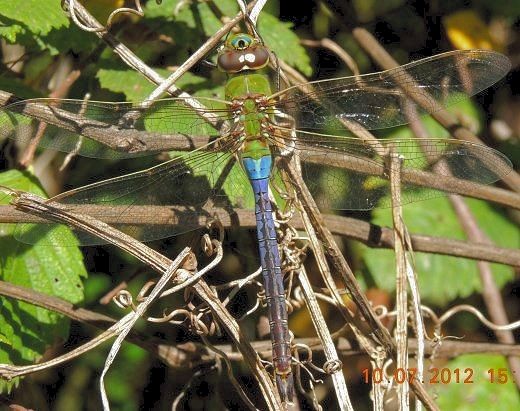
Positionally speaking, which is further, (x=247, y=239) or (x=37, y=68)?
(x=37, y=68)

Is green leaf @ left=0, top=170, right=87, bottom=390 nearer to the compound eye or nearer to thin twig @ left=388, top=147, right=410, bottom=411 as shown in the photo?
the compound eye

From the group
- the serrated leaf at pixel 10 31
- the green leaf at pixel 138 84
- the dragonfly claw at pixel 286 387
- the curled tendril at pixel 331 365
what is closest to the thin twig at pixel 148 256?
the dragonfly claw at pixel 286 387

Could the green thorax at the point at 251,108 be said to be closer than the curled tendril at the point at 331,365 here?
No

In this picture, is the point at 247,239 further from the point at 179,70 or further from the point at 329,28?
the point at 329,28

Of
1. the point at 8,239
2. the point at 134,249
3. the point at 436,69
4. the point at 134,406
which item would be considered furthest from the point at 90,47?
the point at 134,406

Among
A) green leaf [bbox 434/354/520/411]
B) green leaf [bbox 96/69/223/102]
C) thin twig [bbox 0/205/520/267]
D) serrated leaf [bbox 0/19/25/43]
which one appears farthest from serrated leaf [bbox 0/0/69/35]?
green leaf [bbox 434/354/520/411]

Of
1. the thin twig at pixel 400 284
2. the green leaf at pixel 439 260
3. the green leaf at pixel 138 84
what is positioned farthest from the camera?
the green leaf at pixel 439 260

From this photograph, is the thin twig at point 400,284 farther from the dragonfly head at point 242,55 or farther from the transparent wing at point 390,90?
the dragonfly head at point 242,55

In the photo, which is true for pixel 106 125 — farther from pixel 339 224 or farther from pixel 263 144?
pixel 339 224
